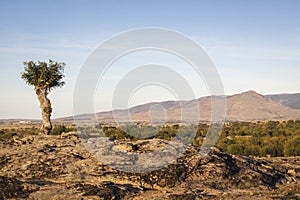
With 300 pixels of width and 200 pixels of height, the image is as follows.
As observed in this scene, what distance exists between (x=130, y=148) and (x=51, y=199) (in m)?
5.33

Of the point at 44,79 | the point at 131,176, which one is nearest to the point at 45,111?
the point at 44,79

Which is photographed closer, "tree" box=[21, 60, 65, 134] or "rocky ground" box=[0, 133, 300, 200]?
"rocky ground" box=[0, 133, 300, 200]

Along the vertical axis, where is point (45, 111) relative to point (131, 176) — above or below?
above

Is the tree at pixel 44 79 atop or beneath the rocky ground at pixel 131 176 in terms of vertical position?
atop

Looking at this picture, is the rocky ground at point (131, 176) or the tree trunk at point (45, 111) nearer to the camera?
the rocky ground at point (131, 176)

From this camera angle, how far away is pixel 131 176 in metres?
14.5

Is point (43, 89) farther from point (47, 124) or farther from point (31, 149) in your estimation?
point (31, 149)

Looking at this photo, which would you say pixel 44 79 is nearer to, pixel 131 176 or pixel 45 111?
pixel 45 111

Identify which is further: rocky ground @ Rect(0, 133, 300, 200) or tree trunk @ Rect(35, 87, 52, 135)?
tree trunk @ Rect(35, 87, 52, 135)

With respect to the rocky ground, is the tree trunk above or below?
above

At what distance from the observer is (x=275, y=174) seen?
16.6 m

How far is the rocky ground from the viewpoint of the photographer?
1259cm

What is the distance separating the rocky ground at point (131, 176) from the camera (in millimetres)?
12586

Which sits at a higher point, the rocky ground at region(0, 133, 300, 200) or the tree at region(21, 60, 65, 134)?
the tree at region(21, 60, 65, 134)
